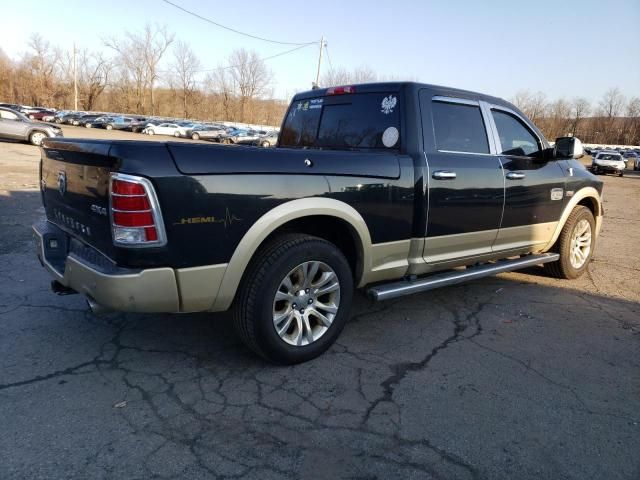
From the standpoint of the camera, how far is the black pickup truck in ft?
8.55

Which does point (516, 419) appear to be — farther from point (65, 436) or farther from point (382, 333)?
point (65, 436)

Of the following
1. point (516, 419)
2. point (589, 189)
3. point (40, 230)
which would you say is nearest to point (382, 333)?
point (516, 419)

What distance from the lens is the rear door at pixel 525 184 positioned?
4555 mm

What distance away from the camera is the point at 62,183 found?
319cm

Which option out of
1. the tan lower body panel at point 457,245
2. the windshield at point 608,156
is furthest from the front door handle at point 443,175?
the windshield at point 608,156

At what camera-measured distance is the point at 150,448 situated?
2385mm

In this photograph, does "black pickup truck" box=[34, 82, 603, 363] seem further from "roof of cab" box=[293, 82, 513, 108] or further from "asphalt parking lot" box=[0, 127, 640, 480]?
"asphalt parking lot" box=[0, 127, 640, 480]

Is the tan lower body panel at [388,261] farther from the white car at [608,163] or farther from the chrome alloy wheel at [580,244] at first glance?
the white car at [608,163]

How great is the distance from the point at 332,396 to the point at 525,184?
2.99 m

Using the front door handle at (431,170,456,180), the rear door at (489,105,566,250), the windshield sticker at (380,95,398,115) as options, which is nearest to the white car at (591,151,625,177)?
the rear door at (489,105,566,250)

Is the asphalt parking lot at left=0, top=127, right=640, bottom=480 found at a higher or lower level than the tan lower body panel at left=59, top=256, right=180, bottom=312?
lower

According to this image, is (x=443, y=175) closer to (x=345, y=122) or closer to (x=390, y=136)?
(x=390, y=136)

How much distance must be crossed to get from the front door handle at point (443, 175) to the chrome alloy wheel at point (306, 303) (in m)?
1.20

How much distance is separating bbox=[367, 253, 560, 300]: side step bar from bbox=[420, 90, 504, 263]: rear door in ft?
0.50
